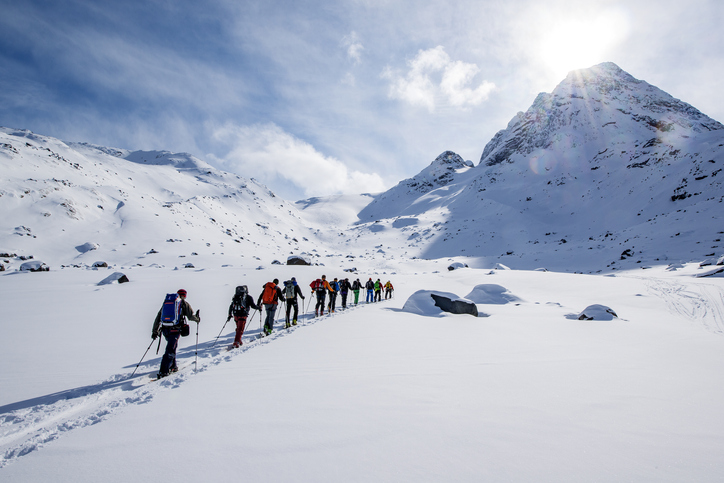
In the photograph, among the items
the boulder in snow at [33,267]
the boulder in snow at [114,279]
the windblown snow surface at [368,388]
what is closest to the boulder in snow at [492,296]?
the windblown snow surface at [368,388]

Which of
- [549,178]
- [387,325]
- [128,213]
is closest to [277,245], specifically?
[128,213]

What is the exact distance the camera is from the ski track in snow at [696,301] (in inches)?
488

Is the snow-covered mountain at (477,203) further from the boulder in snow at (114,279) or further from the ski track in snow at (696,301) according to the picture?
the ski track in snow at (696,301)

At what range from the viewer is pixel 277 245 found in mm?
61781

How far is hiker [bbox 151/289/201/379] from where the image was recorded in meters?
6.67

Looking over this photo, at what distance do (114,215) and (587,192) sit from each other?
103 meters

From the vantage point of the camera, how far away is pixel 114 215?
41.8 metres

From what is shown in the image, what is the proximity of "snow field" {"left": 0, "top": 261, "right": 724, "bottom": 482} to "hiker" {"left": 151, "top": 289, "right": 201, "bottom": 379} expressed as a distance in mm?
949

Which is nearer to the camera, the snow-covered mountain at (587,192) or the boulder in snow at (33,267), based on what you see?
the boulder in snow at (33,267)

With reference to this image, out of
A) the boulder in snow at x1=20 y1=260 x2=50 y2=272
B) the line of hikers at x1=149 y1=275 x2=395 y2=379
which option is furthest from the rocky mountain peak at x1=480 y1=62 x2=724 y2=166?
the boulder in snow at x1=20 y1=260 x2=50 y2=272

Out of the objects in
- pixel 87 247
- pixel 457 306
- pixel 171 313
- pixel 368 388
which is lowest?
pixel 368 388

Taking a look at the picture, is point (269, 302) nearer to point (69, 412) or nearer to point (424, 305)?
point (69, 412)

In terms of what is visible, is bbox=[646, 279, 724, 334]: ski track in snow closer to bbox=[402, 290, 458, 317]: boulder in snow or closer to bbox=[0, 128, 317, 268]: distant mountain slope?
bbox=[402, 290, 458, 317]: boulder in snow

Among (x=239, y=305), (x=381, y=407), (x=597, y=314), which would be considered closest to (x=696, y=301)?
(x=597, y=314)
